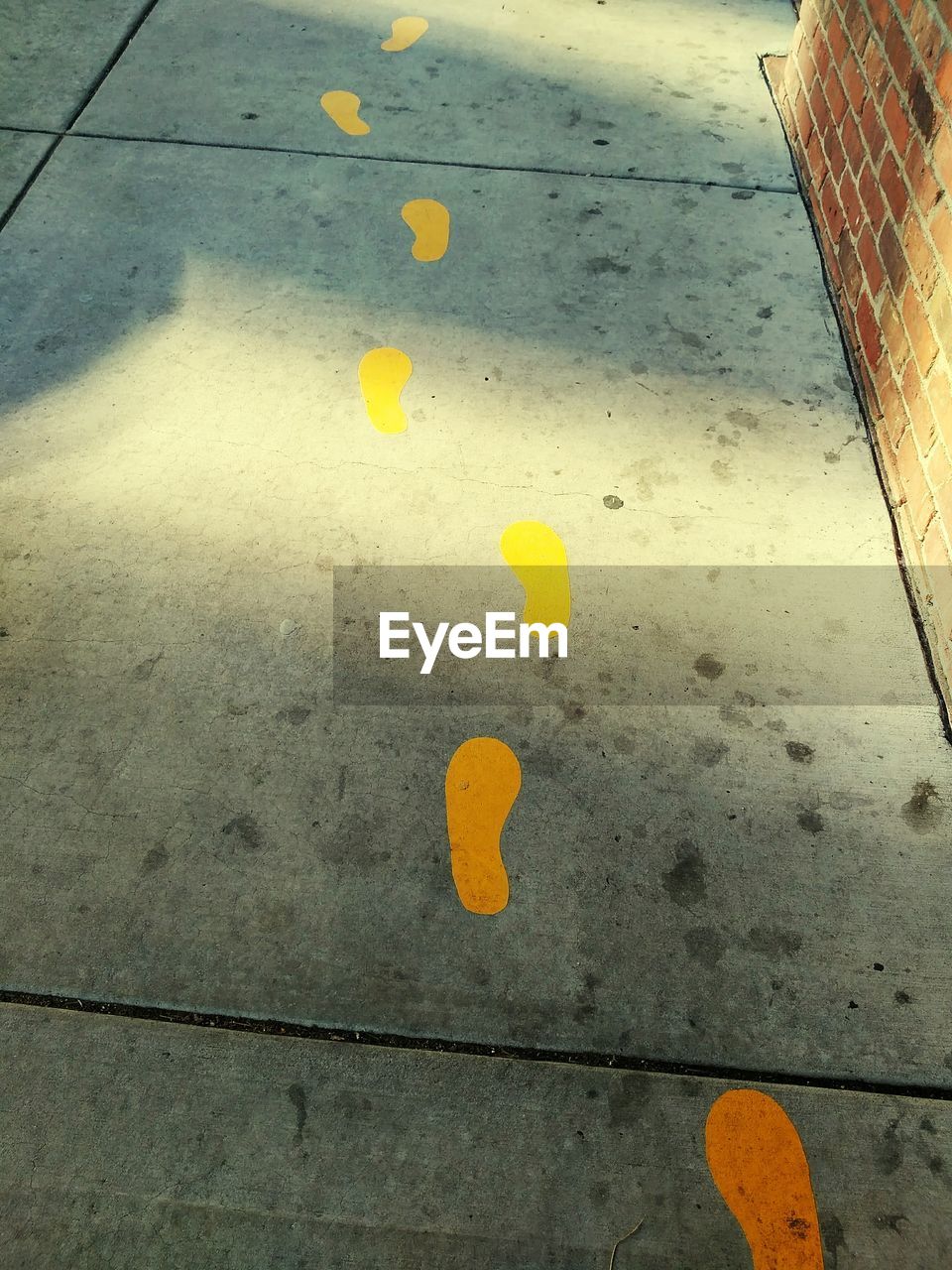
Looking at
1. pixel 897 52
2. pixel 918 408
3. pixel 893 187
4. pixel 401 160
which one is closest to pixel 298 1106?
pixel 918 408

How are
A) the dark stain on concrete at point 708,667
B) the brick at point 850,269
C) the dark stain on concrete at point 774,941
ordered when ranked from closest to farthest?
1. the dark stain on concrete at point 774,941
2. the dark stain on concrete at point 708,667
3. the brick at point 850,269

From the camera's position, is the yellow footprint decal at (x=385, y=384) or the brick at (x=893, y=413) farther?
the yellow footprint decal at (x=385, y=384)

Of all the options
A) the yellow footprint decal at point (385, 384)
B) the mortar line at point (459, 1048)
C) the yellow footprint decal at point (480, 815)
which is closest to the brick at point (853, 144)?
the yellow footprint decal at point (385, 384)

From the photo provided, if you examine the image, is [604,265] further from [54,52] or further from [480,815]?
[54,52]

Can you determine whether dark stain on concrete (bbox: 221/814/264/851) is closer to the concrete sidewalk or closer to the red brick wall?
the concrete sidewalk

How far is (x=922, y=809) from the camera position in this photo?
1530 millimetres

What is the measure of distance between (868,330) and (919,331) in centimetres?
27

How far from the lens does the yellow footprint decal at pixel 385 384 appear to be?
2.04 metres

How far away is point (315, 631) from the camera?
1.71 metres

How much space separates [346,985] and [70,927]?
0.38 meters

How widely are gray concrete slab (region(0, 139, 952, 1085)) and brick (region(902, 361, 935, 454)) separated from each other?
0.15m

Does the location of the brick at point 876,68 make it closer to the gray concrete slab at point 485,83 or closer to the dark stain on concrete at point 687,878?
the gray concrete slab at point 485,83

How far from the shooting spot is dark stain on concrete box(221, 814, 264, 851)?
1.46 m

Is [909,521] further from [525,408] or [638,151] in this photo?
[638,151]
